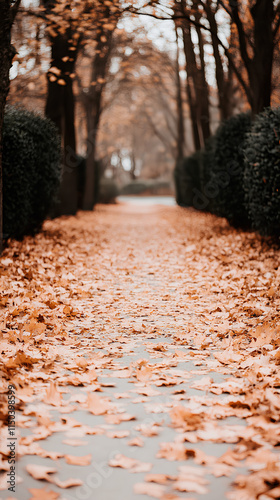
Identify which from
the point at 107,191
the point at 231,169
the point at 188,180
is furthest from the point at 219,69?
the point at 107,191

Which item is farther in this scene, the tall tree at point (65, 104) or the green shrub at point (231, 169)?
the tall tree at point (65, 104)

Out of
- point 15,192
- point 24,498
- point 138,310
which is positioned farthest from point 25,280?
point 24,498

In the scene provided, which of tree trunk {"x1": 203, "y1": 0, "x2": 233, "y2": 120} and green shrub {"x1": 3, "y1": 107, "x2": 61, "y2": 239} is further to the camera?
tree trunk {"x1": 203, "y1": 0, "x2": 233, "y2": 120}

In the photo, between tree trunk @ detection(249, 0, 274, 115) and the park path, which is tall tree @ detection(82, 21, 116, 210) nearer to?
tree trunk @ detection(249, 0, 274, 115)

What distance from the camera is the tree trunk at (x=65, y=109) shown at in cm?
1470

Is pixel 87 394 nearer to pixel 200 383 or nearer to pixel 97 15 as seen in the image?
pixel 200 383

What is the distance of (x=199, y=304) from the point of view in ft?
18.6

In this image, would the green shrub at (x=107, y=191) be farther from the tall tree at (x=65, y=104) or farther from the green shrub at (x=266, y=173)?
the green shrub at (x=266, y=173)

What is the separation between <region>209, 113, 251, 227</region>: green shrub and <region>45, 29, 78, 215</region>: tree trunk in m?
4.81

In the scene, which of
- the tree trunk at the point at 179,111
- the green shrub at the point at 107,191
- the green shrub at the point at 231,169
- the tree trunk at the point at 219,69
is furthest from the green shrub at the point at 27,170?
the green shrub at the point at 107,191

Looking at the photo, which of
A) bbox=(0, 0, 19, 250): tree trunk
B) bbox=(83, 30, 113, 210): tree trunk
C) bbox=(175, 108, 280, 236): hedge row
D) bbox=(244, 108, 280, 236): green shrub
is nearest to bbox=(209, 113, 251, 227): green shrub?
bbox=(175, 108, 280, 236): hedge row

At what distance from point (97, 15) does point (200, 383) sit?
36.9 ft

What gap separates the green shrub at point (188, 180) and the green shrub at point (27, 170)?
983cm

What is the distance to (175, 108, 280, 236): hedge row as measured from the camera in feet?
28.7
